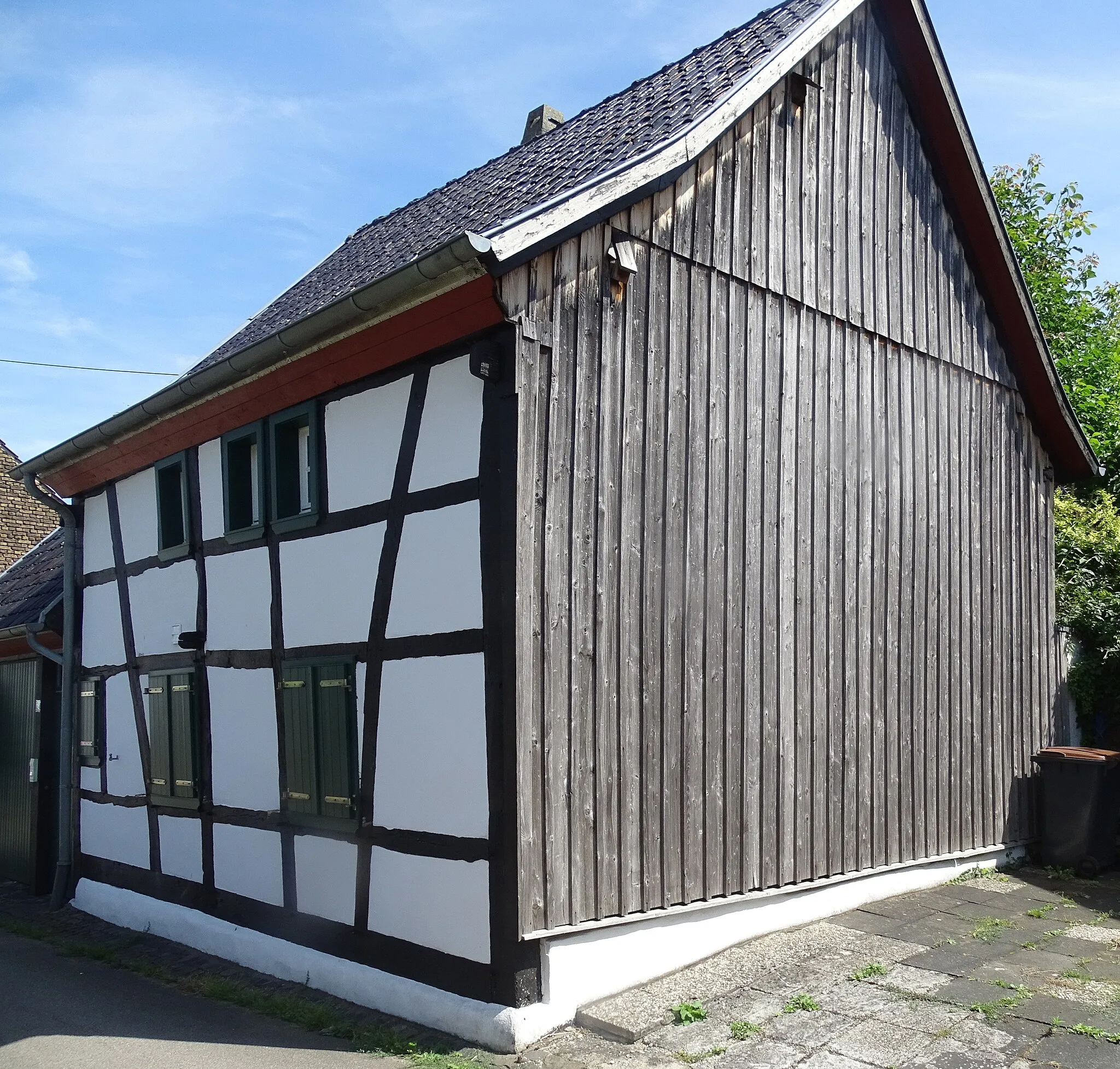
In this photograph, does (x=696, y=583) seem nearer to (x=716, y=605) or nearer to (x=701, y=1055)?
(x=716, y=605)

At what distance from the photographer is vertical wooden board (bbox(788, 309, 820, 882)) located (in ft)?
25.1

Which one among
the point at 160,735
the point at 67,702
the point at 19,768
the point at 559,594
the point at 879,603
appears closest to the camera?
the point at 559,594

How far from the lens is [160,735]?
9297mm

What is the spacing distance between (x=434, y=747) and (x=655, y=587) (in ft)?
5.12

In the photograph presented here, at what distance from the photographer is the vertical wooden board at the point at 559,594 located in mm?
5949

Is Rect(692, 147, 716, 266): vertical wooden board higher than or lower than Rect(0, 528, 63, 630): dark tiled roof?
higher

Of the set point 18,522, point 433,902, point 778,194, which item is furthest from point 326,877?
point 18,522

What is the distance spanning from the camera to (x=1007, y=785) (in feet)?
32.3

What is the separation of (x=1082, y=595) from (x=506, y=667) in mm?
7448

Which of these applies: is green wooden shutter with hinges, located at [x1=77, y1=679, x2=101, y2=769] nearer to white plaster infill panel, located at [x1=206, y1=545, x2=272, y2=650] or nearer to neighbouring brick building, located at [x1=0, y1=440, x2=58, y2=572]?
white plaster infill panel, located at [x1=206, y1=545, x2=272, y2=650]

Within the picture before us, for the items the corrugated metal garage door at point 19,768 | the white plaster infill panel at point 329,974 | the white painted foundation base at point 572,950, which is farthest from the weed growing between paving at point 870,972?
the corrugated metal garage door at point 19,768

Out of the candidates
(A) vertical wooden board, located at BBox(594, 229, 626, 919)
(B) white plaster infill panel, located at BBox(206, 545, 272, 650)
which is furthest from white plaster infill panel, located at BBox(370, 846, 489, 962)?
(B) white plaster infill panel, located at BBox(206, 545, 272, 650)

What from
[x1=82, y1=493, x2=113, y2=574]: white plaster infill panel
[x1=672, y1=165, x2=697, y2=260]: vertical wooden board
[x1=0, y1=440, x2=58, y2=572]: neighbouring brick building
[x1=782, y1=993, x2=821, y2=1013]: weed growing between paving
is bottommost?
[x1=782, y1=993, x2=821, y2=1013]: weed growing between paving

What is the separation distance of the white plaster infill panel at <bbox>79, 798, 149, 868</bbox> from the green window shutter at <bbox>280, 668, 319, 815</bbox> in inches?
103
